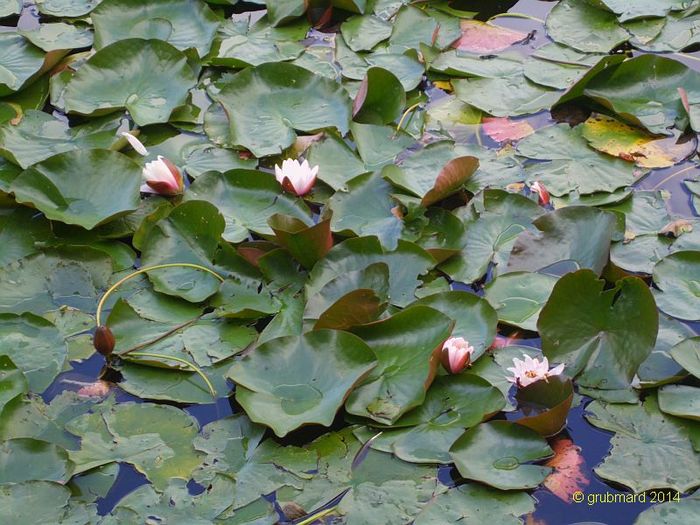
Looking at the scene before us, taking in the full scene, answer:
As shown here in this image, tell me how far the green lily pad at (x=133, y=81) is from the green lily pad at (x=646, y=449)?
216 centimetres

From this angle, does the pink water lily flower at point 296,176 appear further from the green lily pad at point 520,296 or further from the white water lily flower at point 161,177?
the green lily pad at point 520,296

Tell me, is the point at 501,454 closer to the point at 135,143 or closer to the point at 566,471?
the point at 566,471

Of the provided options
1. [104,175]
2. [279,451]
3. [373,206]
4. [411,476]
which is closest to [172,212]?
[104,175]

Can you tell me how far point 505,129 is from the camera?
3.65 m

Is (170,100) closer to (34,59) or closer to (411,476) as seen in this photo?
(34,59)

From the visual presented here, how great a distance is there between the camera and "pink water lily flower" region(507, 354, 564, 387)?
250cm

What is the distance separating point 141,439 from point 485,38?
258 centimetres

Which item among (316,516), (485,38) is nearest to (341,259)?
(316,516)

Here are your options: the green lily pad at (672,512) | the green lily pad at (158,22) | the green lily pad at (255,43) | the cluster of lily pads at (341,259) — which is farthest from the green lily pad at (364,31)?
the green lily pad at (672,512)

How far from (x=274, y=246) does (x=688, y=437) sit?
1424 millimetres

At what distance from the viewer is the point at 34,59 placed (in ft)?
13.1

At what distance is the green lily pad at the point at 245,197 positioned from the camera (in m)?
3.15

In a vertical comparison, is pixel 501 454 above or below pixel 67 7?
below

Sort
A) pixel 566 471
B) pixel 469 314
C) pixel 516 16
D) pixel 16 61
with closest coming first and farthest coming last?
pixel 566 471
pixel 469 314
pixel 16 61
pixel 516 16
